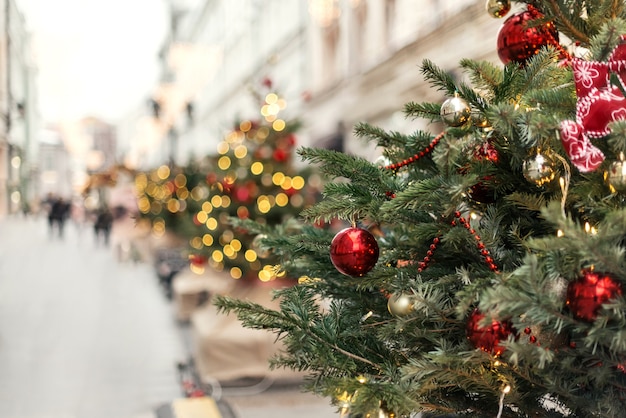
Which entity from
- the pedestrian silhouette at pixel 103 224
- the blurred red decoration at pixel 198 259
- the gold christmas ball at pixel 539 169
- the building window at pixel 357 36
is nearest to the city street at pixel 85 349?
the blurred red decoration at pixel 198 259

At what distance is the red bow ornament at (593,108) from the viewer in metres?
1.12

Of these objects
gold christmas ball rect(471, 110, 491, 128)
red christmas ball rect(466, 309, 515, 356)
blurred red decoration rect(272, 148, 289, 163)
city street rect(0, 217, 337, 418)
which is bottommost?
city street rect(0, 217, 337, 418)

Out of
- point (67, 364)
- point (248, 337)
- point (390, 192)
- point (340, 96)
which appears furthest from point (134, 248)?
point (390, 192)

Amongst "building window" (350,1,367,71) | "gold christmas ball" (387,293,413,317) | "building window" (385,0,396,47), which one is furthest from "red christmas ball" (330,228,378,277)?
"building window" (350,1,367,71)

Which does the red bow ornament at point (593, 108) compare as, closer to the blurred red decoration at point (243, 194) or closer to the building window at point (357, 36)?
the blurred red decoration at point (243, 194)

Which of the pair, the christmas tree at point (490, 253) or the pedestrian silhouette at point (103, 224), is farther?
the pedestrian silhouette at point (103, 224)

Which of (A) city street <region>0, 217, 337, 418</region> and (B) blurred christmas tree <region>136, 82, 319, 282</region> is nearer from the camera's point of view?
(A) city street <region>0, 217, 337, 418</region>

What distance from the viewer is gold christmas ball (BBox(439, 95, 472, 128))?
1333mm

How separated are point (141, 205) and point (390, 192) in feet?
48.0

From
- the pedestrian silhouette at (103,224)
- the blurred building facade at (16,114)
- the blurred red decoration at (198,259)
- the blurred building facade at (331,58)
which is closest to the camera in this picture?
the blurred building facade at (16,114)

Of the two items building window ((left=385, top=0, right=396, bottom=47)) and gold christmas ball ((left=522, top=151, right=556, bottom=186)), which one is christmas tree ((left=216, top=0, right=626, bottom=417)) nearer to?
gold christmas ball ((left=522, top=151, right=556, bottom=186))

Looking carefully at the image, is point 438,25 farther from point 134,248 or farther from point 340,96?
point 134,248

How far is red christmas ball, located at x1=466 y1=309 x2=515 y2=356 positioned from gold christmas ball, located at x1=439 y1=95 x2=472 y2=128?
0.43 meters

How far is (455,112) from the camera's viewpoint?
1.33m
